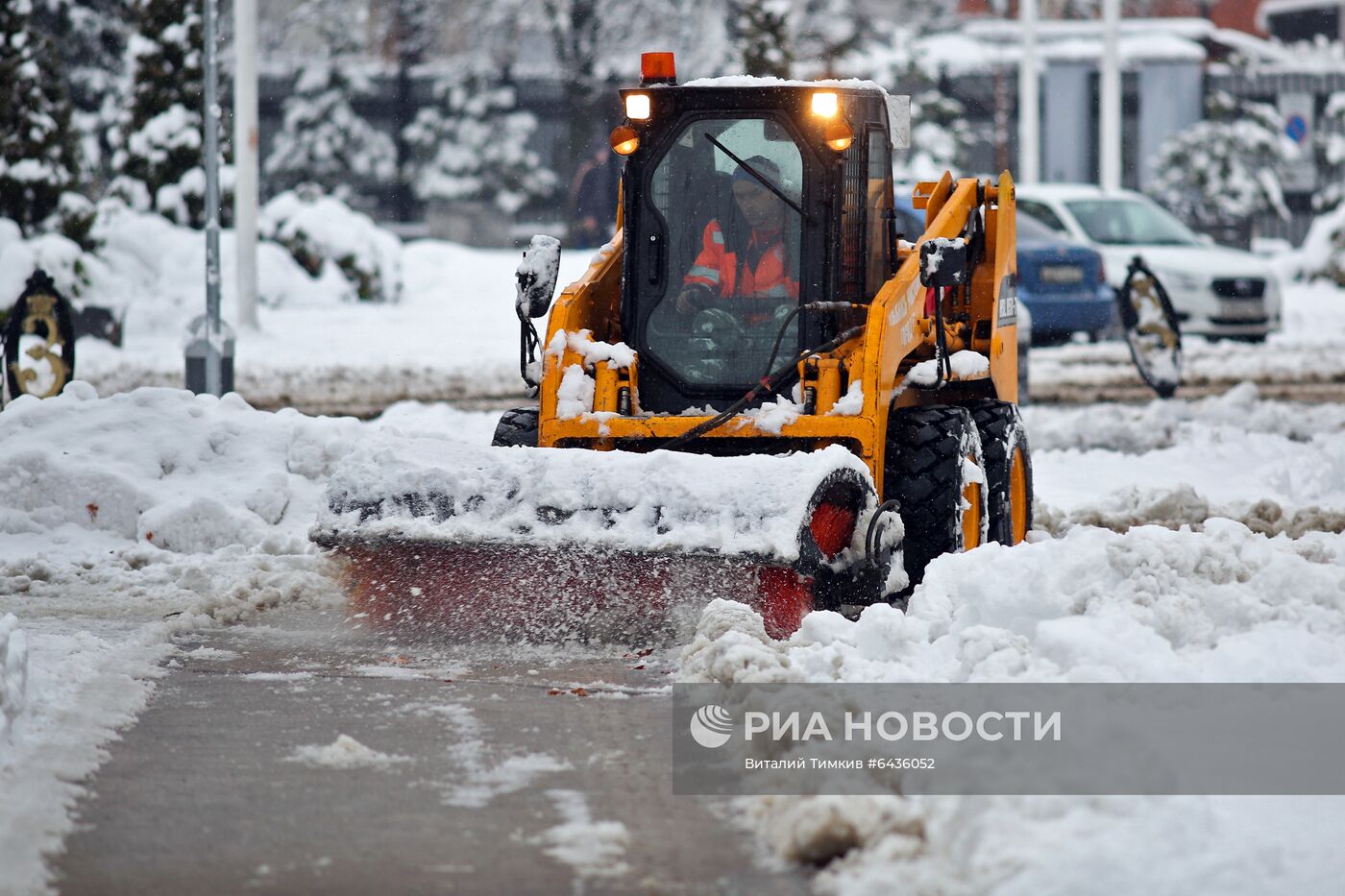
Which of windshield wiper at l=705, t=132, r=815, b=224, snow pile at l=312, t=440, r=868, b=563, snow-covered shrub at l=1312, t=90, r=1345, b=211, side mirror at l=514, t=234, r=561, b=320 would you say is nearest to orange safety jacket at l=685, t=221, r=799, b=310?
windshield wiper at l=705, t=132, r=815, b=224

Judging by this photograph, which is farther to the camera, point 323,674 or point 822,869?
point 323,674

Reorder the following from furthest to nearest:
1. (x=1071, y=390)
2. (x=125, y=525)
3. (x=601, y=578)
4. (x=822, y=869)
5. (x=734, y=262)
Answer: (x=1071, y=390) → (x=125, y=525) → (x=734, y=262) → (x=601, y=578) → (x=822, y=869)

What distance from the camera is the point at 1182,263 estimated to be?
20188mm

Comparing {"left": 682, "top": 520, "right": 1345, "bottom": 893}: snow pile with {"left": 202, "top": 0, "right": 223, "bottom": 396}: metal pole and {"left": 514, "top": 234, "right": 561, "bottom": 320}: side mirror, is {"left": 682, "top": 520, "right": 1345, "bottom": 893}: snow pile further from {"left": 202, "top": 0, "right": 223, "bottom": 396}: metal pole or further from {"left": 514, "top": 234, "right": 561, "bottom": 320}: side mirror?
{"left": 202, "top": 0, "right": 223, "bottom": 396}: metal pole

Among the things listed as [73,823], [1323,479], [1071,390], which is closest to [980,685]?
[73,823]

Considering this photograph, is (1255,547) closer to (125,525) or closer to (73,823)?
(73,823)

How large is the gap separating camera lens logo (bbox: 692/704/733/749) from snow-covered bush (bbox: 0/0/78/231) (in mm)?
18593

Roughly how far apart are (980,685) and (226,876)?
2143mm

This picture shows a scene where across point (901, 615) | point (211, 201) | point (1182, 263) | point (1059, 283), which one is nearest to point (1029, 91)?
point (1182, 263)

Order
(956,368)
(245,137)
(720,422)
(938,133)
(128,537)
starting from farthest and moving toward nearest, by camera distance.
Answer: (938,133)
(245,137)
(128,537)
(956,368)
(720,422)

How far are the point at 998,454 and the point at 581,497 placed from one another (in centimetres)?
231

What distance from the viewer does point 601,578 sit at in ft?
23.2

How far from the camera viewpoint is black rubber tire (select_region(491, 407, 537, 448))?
8039mm

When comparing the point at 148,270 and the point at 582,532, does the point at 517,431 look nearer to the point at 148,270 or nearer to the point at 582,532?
the point at 582,532
